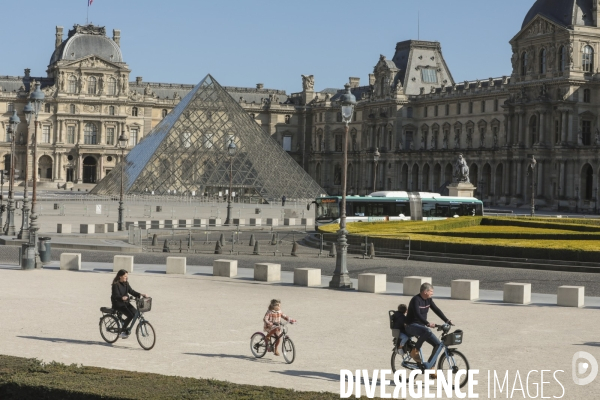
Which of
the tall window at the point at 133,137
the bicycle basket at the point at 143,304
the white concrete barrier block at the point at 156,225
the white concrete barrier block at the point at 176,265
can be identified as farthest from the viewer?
the tall window at the point at 133,137

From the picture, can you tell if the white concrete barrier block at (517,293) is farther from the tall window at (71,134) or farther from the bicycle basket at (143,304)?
the tall window at (71,134)

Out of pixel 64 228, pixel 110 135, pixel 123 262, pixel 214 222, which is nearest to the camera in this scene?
pixel 123 262

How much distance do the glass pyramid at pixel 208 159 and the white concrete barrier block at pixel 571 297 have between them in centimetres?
5261

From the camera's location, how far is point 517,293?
24.0 metres

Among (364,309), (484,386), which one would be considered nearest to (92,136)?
(364,309)

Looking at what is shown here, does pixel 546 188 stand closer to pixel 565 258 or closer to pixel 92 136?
pixel 565 258

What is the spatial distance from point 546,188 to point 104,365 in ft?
235

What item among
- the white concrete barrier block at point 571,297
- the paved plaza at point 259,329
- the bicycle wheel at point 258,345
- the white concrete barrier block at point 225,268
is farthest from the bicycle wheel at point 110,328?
the white concrete barrier block at point 225,268

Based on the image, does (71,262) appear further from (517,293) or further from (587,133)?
(587,133)

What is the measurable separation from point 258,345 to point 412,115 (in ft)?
310

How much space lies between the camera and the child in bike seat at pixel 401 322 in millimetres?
14477

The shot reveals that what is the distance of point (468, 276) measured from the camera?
30406mm

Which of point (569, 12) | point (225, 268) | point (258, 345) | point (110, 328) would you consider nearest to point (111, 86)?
point (569, 12)

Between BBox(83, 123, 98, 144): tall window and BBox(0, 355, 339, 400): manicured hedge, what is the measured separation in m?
113
